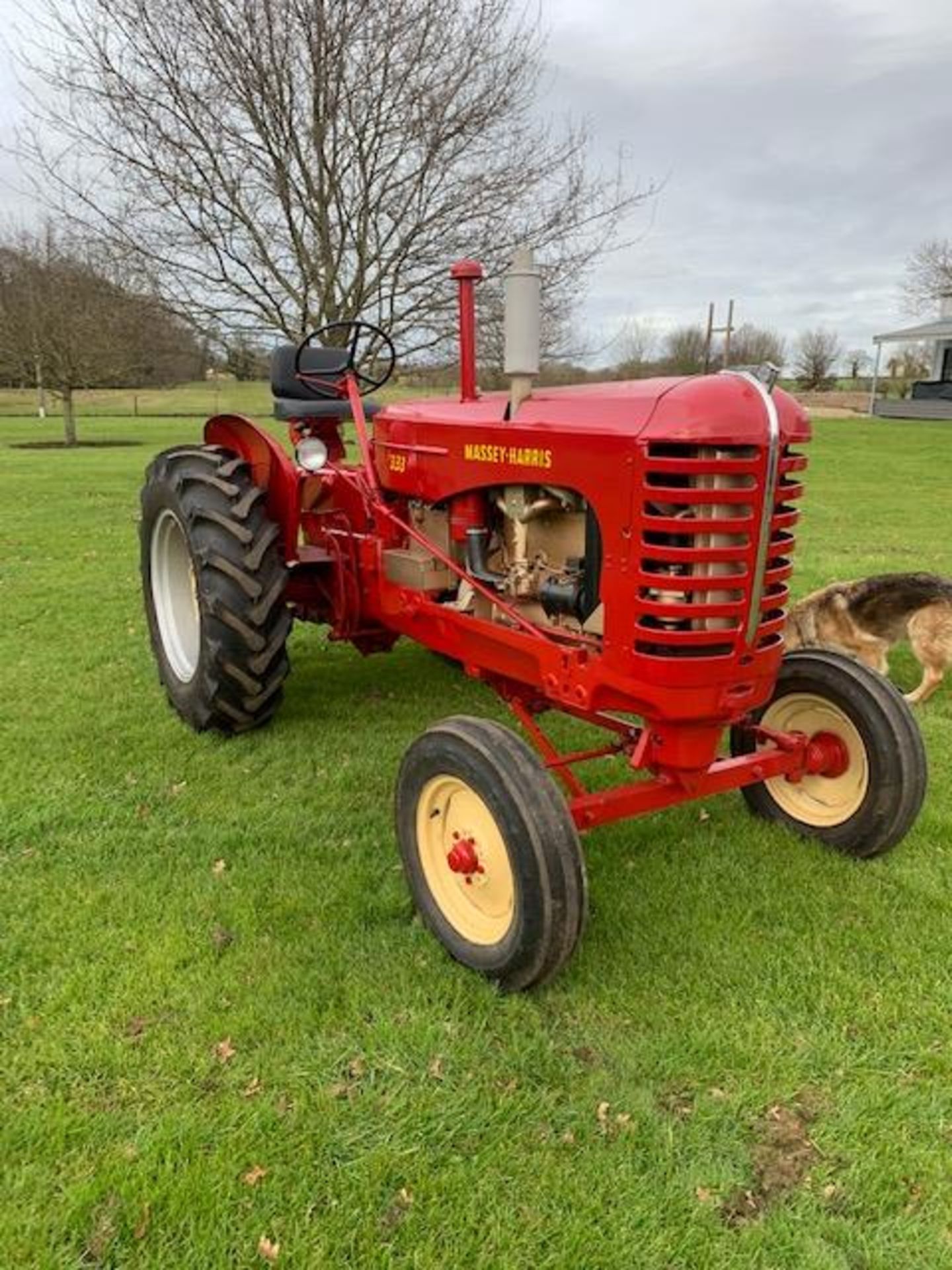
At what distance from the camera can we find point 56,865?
10.7ft

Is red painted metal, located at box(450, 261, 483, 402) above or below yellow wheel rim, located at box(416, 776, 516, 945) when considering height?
above

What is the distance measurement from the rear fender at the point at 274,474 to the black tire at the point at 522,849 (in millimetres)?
1742

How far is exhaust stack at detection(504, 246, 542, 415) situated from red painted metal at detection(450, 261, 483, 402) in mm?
423

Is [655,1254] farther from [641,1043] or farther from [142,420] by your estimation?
[142,420]

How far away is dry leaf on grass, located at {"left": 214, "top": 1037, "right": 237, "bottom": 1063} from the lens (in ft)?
7.98

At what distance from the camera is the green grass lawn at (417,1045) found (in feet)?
6.57

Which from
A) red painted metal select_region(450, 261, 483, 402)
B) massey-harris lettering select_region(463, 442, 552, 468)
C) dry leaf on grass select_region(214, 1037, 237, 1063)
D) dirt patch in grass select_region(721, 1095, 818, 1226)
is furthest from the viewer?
red painted metal select_region(450, 261, 483, 402)

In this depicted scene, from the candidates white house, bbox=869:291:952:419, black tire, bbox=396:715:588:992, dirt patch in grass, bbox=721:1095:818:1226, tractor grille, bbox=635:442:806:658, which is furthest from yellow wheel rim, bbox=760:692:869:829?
white house, bbox=869:291:952:419

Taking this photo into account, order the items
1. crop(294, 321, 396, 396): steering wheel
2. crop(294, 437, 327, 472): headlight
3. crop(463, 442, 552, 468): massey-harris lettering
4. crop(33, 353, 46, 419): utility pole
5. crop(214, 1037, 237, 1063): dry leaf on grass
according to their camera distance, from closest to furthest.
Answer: crop(214, 1037, 237, 1063): dry leaf on grass
crop(463, 442, 552, 468): massey-harris lettering
crop(294, 321, 396, 396): steering wheel
crop(294, 437, 327, 472): headlight
crop(33, 353, 46, 419): utility pole

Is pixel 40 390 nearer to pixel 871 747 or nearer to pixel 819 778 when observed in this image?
pixel 819 778

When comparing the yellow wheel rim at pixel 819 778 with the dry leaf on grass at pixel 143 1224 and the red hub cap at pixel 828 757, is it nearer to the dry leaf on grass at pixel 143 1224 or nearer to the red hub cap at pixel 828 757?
the red hub cap at pixel 828 757

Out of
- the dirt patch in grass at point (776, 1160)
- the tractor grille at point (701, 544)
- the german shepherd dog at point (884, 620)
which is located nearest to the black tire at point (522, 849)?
the tractor grille at point (701, 544)

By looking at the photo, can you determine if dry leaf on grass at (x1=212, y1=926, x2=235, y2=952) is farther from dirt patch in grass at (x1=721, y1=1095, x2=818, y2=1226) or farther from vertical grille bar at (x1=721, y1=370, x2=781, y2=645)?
vertical grille bar at (x1=721, y1=370, x2=781, y2=645)

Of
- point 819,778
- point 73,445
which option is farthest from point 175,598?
point 73,445
